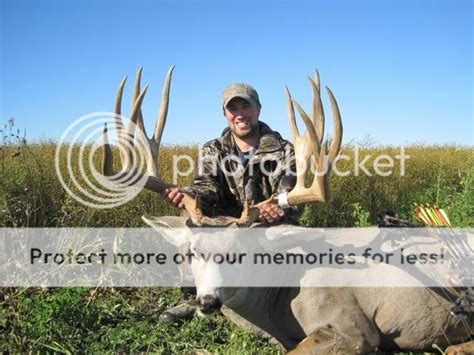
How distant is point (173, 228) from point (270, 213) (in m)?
0.75

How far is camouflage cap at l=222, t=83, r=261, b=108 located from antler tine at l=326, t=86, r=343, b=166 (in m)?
1.43

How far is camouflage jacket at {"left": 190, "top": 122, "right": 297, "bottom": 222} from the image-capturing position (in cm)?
536

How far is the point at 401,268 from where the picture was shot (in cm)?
432

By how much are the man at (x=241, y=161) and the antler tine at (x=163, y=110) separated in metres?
0.65

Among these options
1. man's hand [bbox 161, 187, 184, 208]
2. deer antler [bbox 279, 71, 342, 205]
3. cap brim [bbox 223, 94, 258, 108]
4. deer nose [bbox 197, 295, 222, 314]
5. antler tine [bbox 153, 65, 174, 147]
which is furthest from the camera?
cap brim [bbox 223, 94, 258, 108]

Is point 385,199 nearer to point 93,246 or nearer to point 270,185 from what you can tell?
point 270,185

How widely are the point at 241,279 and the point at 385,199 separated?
628 cm

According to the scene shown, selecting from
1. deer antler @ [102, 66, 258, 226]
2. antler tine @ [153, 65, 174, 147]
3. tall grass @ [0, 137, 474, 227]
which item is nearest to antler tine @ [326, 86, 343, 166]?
deer antler @ [102, 66, 258, 226]

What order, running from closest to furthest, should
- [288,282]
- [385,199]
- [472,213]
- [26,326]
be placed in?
[26,326] < [288,282] < [472,213] < [385,199]

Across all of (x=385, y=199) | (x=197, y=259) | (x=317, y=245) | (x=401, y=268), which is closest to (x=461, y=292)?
(x=401, y=268)

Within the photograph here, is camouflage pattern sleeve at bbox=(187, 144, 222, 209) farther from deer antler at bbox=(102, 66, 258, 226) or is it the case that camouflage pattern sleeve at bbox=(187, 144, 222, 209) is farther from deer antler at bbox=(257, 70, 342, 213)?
deer antler at bbox=(257, 70, 342, 213)

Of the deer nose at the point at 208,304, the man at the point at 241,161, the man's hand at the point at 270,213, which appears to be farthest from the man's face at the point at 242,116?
the deer nose at the point at 208,304

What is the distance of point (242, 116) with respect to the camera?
5.54m

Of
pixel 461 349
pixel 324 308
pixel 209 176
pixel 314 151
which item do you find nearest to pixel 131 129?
pixel 209 176
